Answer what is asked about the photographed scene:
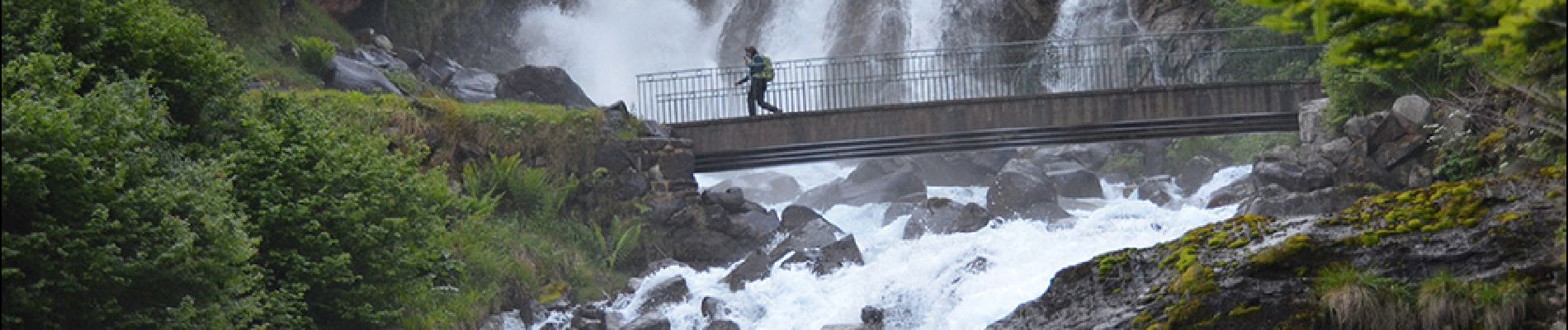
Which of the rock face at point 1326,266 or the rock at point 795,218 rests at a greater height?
the rock face at point 1326,266

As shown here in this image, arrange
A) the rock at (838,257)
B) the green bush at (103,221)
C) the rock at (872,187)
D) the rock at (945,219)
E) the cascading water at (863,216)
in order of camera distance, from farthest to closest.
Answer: the rock at (872,187)
the rock at (945,219)
the rock at (838,257)
the cascading water at (863,216)
the green bush at (103,221)

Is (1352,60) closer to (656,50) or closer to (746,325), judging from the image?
(746,325)

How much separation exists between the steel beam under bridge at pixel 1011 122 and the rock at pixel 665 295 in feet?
16.6

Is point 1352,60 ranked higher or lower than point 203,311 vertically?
higher

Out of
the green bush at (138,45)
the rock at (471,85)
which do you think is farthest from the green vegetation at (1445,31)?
the rock at (471,85)

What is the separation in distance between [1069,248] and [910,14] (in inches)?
807

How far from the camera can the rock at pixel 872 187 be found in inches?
1396

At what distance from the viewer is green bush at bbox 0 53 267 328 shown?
10602mm

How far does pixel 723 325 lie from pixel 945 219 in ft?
24.4

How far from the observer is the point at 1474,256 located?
10469mm

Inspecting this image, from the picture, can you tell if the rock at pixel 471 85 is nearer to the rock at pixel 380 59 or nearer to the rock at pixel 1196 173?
the rock at pixel 380 59

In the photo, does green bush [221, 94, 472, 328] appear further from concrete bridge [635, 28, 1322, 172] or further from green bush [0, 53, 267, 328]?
concrete bridge [635, 28, 1322, 172]

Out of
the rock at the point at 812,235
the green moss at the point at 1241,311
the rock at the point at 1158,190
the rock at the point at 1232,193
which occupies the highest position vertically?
the green moss at the point at 1241,311

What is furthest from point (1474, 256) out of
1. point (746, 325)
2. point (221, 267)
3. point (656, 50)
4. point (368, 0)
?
point (656, 50)
